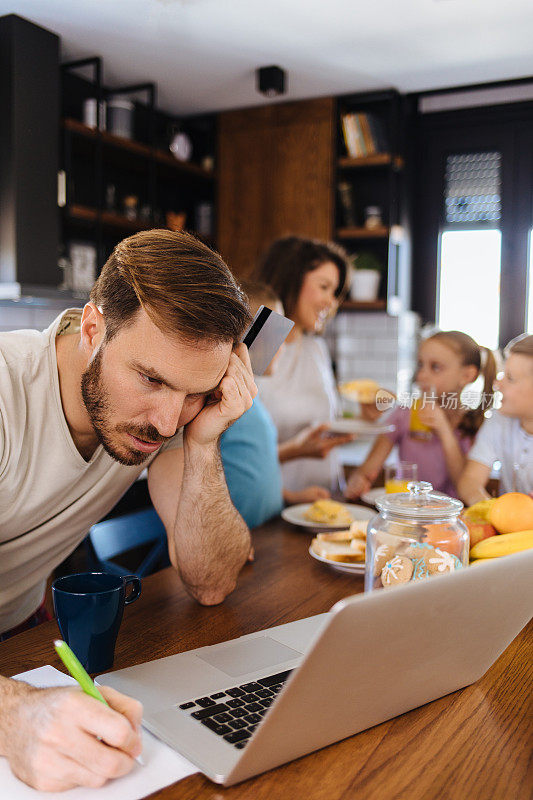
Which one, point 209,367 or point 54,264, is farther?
point 54,264

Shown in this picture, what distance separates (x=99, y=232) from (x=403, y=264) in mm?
1895

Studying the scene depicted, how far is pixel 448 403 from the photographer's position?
1.69 m

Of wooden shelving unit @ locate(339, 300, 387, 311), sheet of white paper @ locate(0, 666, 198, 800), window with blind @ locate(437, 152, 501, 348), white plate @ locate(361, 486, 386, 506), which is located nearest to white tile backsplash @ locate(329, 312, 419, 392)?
wooden shelving unit @ locate(339, 300, 387, 311)

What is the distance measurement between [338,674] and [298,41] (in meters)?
3.44

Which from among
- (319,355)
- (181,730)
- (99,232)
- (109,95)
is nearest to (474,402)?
(181,730)

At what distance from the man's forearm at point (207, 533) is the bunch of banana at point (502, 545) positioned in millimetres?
413

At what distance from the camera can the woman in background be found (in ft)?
8.49

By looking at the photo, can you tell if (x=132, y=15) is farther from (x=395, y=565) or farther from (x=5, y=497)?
(x=395, y=565)

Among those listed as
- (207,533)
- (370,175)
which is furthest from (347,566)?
(370,175)

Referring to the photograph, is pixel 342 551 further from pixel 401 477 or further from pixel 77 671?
pixel 77 671

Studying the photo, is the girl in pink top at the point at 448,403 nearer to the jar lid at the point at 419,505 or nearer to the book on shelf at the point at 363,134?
the jar lid at the point at 419,505

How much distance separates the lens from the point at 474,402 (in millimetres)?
1618

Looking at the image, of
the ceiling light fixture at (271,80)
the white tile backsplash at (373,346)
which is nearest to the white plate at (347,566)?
the white tile backsplash at (373,346)

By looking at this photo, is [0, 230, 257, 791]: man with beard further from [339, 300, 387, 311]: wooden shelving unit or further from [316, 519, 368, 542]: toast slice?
[339, 300, 387, 311]: wooden shelving unit
